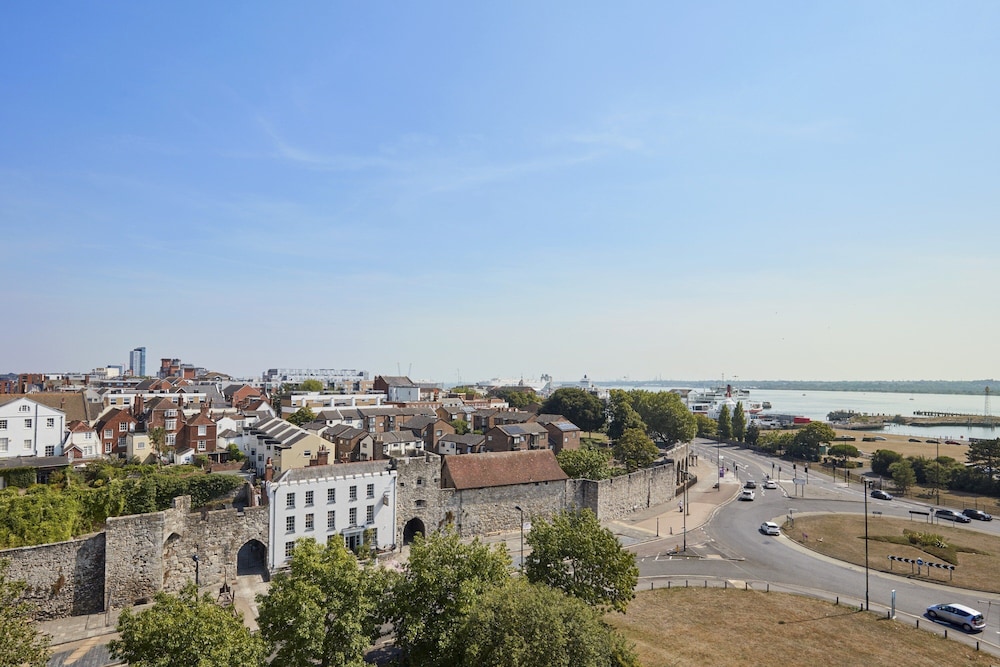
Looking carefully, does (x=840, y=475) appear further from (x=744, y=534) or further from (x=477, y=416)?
(x=477, y=416)

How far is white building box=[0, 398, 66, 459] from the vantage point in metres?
55.7

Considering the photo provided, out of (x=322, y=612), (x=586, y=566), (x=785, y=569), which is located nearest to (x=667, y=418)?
(x=785, y=569)

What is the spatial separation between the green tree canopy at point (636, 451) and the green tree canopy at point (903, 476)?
33.5 meters

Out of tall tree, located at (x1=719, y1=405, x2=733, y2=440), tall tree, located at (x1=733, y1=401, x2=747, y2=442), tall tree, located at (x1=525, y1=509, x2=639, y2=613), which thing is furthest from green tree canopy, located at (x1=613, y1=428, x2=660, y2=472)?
tall tree, located at (x1=733, y1=401, x2=747, y2=442)

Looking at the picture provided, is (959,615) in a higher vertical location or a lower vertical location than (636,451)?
lower

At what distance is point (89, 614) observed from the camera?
3375 cm

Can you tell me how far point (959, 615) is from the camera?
109ft

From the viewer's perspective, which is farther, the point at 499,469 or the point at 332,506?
the point at 499,469

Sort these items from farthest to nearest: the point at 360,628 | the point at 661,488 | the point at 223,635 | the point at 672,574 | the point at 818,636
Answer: the point at 661,488
the point at 672,574
the point at 818,636
the point at 360,628
the point at 223,635

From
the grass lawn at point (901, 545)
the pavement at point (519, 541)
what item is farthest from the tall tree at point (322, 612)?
the grass lawn at point (901, 545)

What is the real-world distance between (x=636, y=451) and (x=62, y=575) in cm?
6002

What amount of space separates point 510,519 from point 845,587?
2825 centimetres

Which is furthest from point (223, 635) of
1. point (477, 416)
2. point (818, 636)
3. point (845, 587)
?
point (477, 416)

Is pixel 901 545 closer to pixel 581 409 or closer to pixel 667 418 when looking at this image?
pixel 667 418
